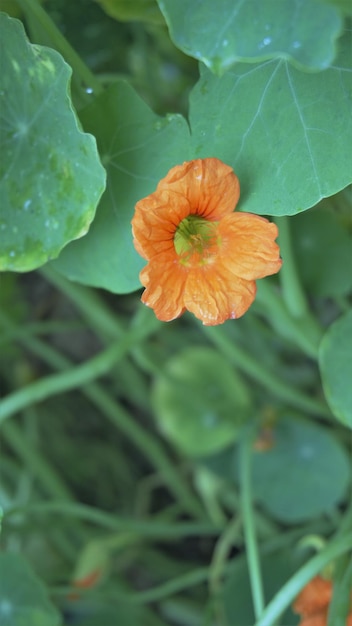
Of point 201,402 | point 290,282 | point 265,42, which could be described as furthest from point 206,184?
point 201,402

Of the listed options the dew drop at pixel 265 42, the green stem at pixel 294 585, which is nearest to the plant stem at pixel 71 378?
the green stem at pixel 294 585

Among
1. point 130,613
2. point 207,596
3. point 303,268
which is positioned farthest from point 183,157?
point 207,596

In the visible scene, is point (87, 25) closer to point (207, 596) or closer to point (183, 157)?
point (183, 157)

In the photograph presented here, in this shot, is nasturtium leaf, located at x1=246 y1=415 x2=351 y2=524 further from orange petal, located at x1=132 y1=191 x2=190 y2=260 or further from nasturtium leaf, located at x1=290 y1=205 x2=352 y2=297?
orange petal, located at x1=132 y1=191 x2=190 y2=260

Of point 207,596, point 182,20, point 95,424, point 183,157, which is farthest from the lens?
point 95,424

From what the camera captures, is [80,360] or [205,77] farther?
[80,360]

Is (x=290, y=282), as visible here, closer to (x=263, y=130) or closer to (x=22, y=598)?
(x=263, y=130)

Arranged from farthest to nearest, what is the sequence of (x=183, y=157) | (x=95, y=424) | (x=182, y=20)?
(x=95, y=424) < (x=183, y=157) < (x=182, y=20)
